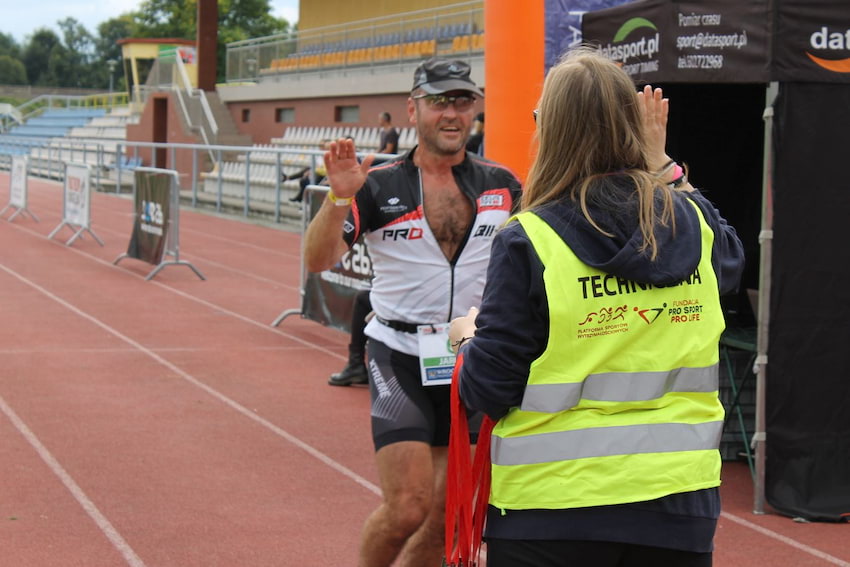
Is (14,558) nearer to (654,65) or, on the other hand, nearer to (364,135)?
(654,65)

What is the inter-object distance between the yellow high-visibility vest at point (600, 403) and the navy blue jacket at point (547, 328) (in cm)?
2

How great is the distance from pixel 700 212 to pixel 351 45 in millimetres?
30336

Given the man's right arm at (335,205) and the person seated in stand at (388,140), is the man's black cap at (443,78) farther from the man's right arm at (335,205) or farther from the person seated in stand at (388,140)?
the person seated in stand at (388,140)

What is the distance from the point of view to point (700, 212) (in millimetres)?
2641

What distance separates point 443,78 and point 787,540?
A: 2854 millimetres

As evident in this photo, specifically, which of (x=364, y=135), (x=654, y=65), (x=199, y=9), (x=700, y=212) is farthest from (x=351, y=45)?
(x=700, y=212)

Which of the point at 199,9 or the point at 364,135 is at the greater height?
the point at 199,9

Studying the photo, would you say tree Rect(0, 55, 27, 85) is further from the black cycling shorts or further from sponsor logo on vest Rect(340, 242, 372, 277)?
the black cycling shorts

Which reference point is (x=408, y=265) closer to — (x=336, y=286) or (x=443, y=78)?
(x=443, y=78)

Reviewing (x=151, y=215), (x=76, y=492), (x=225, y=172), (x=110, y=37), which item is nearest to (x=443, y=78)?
(x=76, y=492)

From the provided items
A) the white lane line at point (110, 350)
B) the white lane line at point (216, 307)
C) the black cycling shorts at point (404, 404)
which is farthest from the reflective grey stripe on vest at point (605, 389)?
the white lane line at point (110, 350)

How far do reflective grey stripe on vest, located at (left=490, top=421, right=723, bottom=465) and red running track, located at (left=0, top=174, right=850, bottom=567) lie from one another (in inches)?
115

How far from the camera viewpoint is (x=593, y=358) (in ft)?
7.97

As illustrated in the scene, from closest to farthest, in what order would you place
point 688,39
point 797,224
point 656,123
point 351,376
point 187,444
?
point 656,123 → point 797,224 → point 688,39 → point 187,444 → point 351,376
